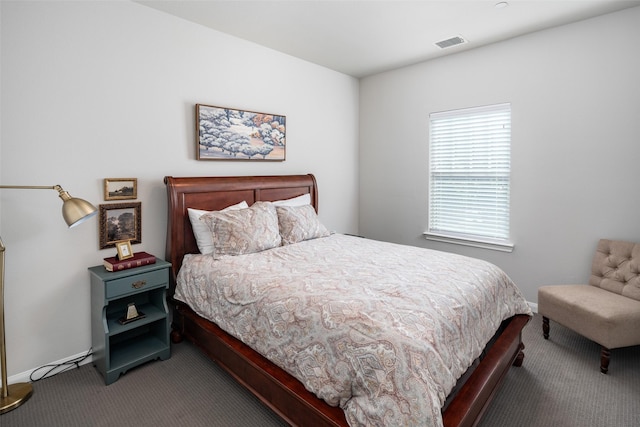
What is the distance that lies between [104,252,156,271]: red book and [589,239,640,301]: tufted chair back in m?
3.76

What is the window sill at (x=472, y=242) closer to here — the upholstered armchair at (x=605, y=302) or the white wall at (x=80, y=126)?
the upholstered armchair at (x=605, y=302)

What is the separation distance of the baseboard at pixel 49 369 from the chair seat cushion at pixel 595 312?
375 centimetres

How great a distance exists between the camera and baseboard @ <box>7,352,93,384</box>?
7.64 ft

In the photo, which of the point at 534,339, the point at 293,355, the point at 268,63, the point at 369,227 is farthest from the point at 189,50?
the point at 534,339

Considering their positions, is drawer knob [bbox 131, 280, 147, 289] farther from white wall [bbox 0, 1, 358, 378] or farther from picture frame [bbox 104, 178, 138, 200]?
picture frame [bbox 104, 178, 138, 200]

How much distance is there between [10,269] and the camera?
2270 millimetres

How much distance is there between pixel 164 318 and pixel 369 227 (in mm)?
3047

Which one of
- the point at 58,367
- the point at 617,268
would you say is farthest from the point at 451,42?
the point at 58,367

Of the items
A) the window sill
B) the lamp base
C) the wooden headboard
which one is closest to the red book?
the wooden headboard

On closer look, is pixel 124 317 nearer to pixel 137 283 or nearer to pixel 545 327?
pixel 137 283

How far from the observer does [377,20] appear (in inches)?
120

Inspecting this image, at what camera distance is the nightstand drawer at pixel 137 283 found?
234cm

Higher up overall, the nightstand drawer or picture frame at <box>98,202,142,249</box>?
picture frame at <box>98,202,142,249</box>

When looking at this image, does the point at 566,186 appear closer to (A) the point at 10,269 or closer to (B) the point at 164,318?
(B) the point at 164,318
